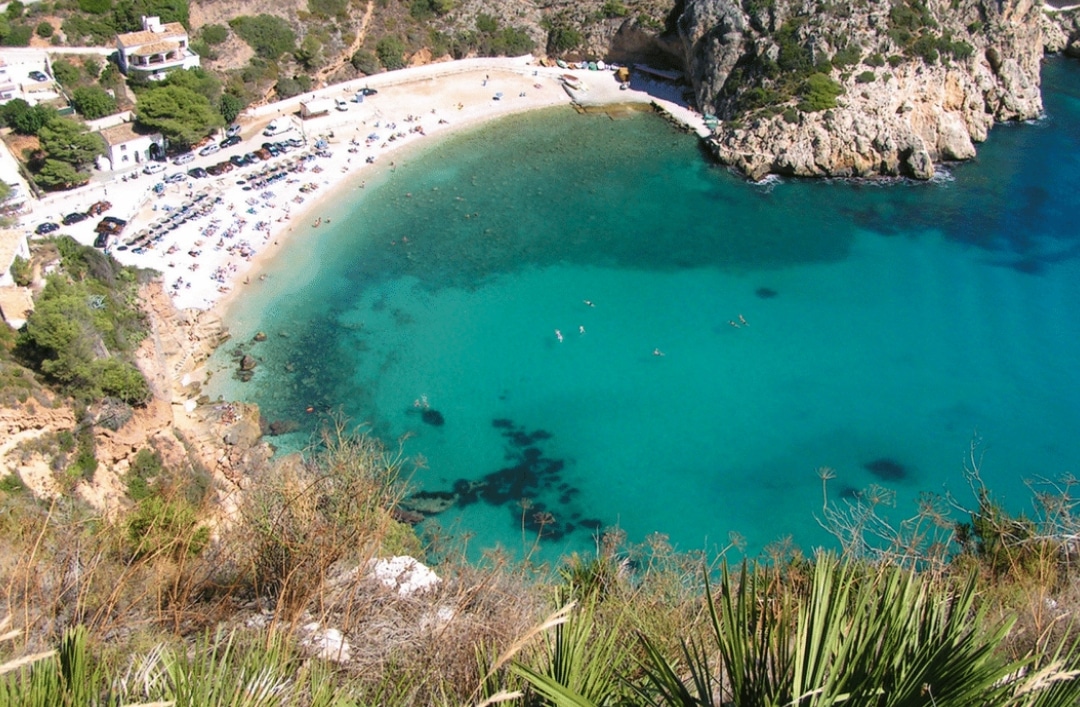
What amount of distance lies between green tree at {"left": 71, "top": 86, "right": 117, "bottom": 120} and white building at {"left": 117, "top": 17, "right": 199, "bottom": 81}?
303cm

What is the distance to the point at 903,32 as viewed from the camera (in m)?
53.2

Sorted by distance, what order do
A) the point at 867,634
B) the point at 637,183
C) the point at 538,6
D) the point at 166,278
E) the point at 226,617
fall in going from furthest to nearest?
the point at 538,6 < the point at 637,183 < the point at 166,278 < the point at 226,617 < the point at 867,634

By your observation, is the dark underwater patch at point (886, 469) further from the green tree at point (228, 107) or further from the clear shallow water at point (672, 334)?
the green tree at point (228, 107)

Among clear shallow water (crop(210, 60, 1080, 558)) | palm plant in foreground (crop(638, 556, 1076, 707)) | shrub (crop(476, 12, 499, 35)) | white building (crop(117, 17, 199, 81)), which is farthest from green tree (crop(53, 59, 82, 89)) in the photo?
palm plant in foreground (crop(638, 556, 1076, 707))

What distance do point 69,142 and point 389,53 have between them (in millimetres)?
22114

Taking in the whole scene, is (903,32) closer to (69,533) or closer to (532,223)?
(532,223)

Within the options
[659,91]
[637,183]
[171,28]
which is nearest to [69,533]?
[637,183]

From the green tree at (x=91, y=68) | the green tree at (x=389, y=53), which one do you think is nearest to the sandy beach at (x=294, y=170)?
the green tree at (x=389, y=53)

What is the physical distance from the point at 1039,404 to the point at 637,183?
23.6m

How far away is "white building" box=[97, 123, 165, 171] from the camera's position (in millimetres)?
42625

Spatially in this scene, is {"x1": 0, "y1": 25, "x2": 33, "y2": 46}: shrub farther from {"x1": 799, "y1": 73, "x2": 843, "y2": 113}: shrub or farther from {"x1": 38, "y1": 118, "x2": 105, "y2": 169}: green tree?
{"x1": 799, "y1": 73, "x2": 843, "y2": 113}: shrub

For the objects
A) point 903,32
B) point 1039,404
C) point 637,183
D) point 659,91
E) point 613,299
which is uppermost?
point 903,32

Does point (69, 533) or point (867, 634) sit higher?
point (867, 634)

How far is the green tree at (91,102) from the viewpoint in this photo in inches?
1719
